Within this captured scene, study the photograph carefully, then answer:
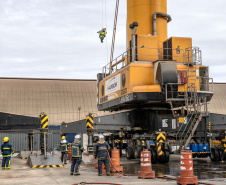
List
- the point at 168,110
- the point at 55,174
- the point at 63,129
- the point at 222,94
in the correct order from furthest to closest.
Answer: the point at 222,94 < the point at 63,129 < the point at 168,110 < the point at 55,174

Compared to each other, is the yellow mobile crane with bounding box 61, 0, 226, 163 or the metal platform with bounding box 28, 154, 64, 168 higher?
the yellow mobile crane with bounding box 61, 0, 226, 163

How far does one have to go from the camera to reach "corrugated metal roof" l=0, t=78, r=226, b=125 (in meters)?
49.3

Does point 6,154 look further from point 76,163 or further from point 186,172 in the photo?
point 186,172

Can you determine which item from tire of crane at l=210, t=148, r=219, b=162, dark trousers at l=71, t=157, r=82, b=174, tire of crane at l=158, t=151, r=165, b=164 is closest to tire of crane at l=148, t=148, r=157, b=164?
tire of crane at l=158, t=151, r=165, b=164

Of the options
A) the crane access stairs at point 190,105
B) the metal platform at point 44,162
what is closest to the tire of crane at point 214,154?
the crane access stairs at point 190,105

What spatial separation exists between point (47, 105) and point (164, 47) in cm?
3127

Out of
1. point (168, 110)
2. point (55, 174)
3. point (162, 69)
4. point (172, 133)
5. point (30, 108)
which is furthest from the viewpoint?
point (30, 108)

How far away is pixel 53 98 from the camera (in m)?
51.4

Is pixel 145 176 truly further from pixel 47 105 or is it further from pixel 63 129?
pixel 47 105

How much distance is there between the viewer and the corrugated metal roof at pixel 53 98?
49.3m

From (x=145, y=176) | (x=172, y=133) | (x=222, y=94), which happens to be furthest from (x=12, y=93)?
(x=145, y=176)

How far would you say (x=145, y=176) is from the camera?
1361 centimetres

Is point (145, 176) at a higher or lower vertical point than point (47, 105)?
lower

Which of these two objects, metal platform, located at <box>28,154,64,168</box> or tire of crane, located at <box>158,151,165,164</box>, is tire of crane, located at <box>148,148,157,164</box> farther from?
metal platform, located at <box>28,154,64,168</box>
